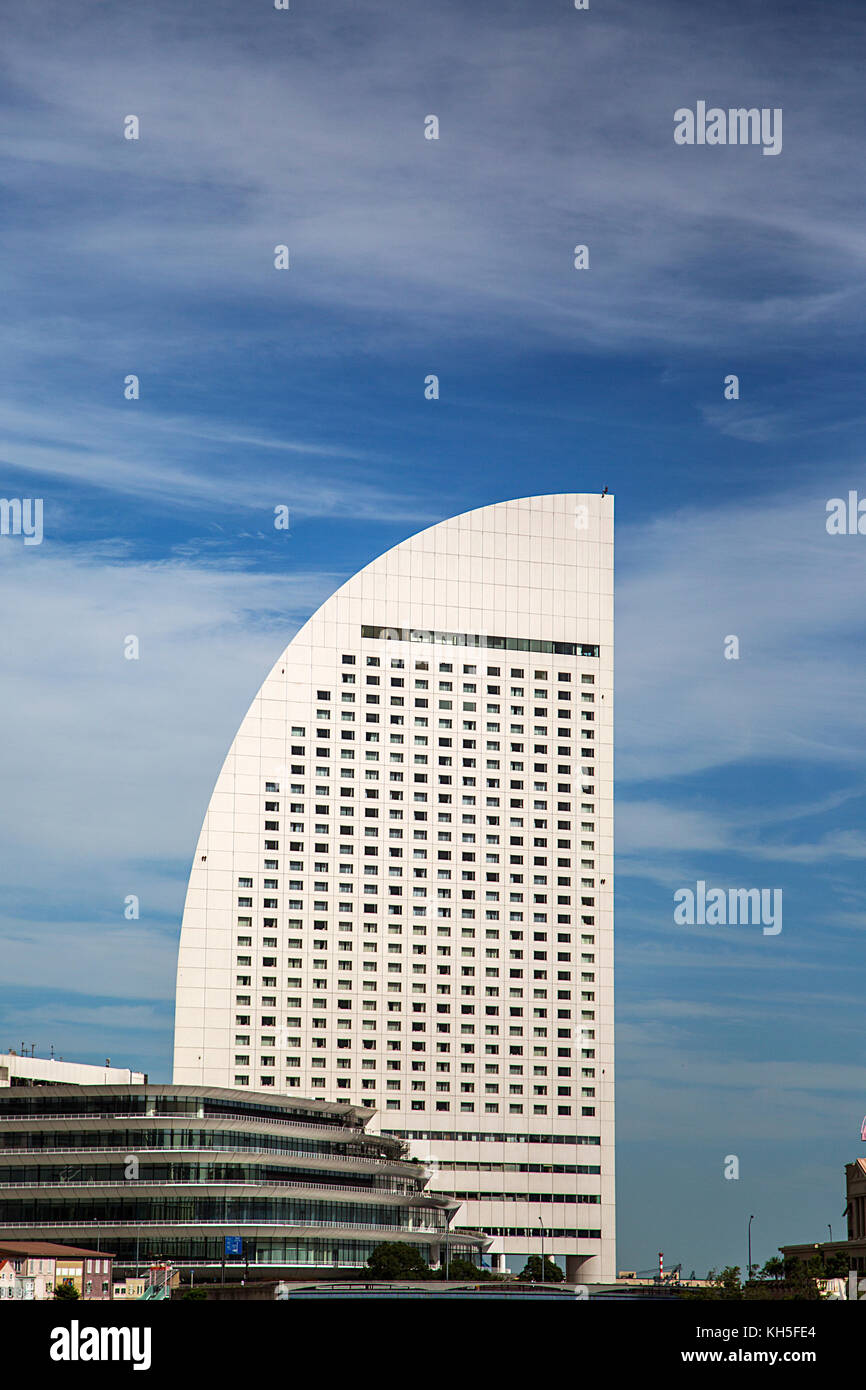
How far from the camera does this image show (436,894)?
178625 mm

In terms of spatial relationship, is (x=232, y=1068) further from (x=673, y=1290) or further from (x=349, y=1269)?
(x=673, y=1290)

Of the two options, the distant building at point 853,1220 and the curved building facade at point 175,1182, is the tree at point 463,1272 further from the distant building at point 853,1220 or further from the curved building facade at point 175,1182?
the distant building at point 853,1220

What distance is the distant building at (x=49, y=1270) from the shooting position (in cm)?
10131

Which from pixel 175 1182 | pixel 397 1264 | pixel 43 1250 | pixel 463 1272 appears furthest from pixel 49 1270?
pixel 463 1272

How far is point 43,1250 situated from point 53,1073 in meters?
56.4

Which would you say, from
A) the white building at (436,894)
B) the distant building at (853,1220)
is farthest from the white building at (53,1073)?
the distant building at (853,1220)

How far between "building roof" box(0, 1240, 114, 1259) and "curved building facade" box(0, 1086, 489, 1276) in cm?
479

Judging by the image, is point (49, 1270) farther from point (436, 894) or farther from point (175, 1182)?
point (436, 894)

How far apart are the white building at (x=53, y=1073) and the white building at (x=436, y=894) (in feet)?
40.4

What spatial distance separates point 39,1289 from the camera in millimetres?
104250

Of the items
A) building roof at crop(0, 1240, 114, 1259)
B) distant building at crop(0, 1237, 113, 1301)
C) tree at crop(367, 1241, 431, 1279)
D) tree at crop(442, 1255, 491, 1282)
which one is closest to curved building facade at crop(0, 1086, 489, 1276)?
building roof at crop(0, 1240, 114, 1259)

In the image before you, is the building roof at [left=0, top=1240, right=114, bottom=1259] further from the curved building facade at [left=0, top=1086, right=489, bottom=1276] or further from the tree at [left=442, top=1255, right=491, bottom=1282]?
the tree at [left=442, top=1255, right=491, bottom=1282]

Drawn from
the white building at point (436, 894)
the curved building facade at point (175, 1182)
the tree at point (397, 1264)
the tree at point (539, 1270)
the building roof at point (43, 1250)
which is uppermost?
the white building at point (436, 894)

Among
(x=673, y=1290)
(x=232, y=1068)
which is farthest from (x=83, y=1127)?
(x=673, y=1290)
